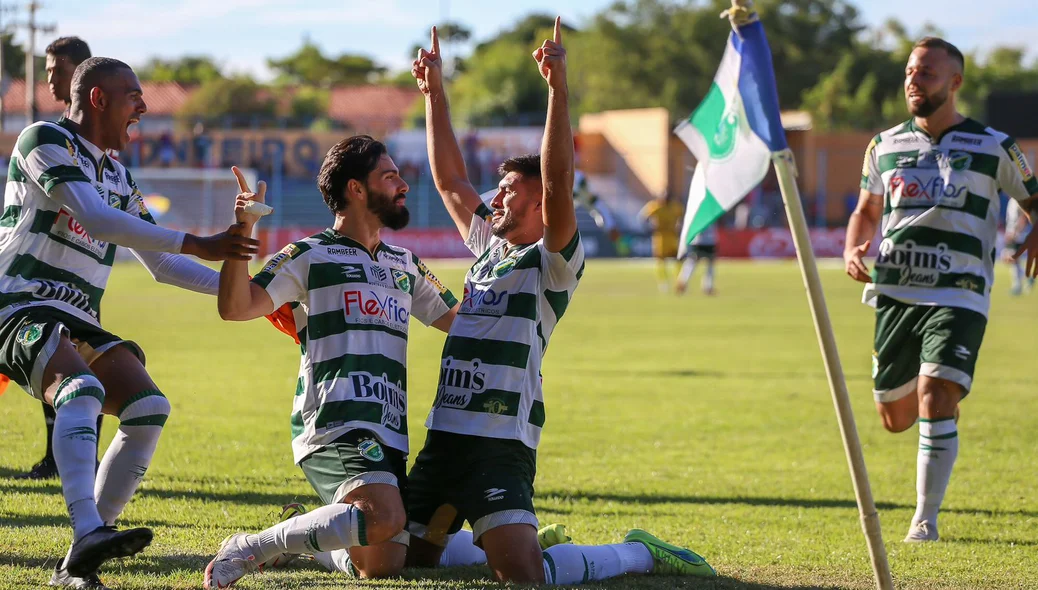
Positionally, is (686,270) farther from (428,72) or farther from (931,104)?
(428,72)

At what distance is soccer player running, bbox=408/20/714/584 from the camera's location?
4844 mm

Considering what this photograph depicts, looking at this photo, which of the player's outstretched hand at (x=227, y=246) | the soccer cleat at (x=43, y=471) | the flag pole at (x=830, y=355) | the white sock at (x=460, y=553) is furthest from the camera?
the soccer cleat at (x=43, y=471)

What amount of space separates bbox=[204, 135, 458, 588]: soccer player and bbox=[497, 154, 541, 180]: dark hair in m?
0.48

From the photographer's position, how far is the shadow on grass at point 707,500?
23.3 ft

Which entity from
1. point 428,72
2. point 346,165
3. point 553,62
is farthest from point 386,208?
point 428,72

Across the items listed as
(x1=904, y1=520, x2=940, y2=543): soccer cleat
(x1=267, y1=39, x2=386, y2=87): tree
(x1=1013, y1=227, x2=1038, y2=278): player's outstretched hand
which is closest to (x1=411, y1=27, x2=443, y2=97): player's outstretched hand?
(x1=1013, y1=227, x2=1038, y2=278): player's outstretched hand

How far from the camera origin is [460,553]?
5.46 m

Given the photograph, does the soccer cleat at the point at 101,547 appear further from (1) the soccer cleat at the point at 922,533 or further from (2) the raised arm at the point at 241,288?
(1) the soccer cleat at the point at 922,533

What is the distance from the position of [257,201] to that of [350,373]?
0.75m

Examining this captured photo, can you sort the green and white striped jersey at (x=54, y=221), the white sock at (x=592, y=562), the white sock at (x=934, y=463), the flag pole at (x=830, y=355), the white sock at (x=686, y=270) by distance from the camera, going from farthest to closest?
1. the white sock at (x=686, y=270)
2. the white sock at (x=934, y=463)
3. the white sock at (x=592, y=562)
4. the green and white striped jersey at (x=54, y=221)
5. the flag pole at (x=830, y=355)

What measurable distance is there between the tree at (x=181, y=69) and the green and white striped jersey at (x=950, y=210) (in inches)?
3937

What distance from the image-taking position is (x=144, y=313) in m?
21.3

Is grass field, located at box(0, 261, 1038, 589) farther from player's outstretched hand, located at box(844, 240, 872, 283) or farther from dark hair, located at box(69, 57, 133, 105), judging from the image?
dark hair, located at box(69, 57, 133, 105)

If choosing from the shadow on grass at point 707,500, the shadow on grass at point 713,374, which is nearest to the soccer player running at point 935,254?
the shadow on grass at point 707,500
